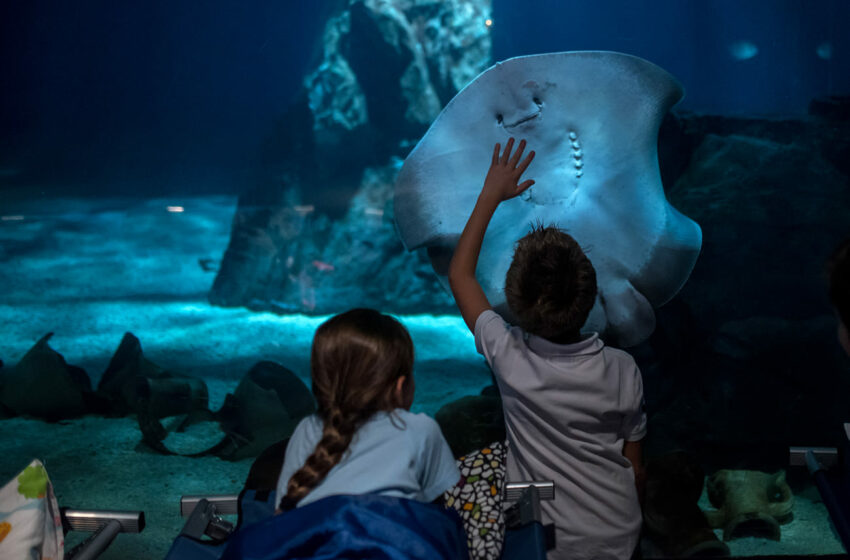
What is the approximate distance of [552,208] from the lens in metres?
2.46

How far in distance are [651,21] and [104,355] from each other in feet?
27.9

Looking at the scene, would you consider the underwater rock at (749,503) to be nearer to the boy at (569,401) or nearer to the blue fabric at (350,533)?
the boy at (569,401)

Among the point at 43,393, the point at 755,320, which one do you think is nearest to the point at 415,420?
the point at 755,320

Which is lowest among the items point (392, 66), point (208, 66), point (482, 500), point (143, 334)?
point (143, 334)

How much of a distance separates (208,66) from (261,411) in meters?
7.54

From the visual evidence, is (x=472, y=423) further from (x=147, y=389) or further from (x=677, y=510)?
(x=147, y=389)

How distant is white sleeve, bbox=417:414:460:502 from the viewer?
41.4 inches

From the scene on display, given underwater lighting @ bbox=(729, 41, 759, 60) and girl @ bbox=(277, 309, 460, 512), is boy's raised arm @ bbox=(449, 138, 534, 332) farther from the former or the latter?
underwater lighting @ bbox=(729, 41, 759, 60)

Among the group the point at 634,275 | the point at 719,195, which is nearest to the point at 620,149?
the point at 634,275

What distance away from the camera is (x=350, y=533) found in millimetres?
905

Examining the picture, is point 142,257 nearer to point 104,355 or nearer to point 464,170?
point 104,355

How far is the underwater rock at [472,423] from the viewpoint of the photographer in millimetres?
2783

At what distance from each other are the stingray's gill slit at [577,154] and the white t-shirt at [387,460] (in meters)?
1.65

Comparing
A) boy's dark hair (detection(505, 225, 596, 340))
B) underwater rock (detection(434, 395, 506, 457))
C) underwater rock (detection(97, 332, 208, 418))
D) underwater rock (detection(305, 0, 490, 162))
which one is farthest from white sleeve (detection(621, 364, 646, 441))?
underwater rock (detection(305, 0, 490, 162))
